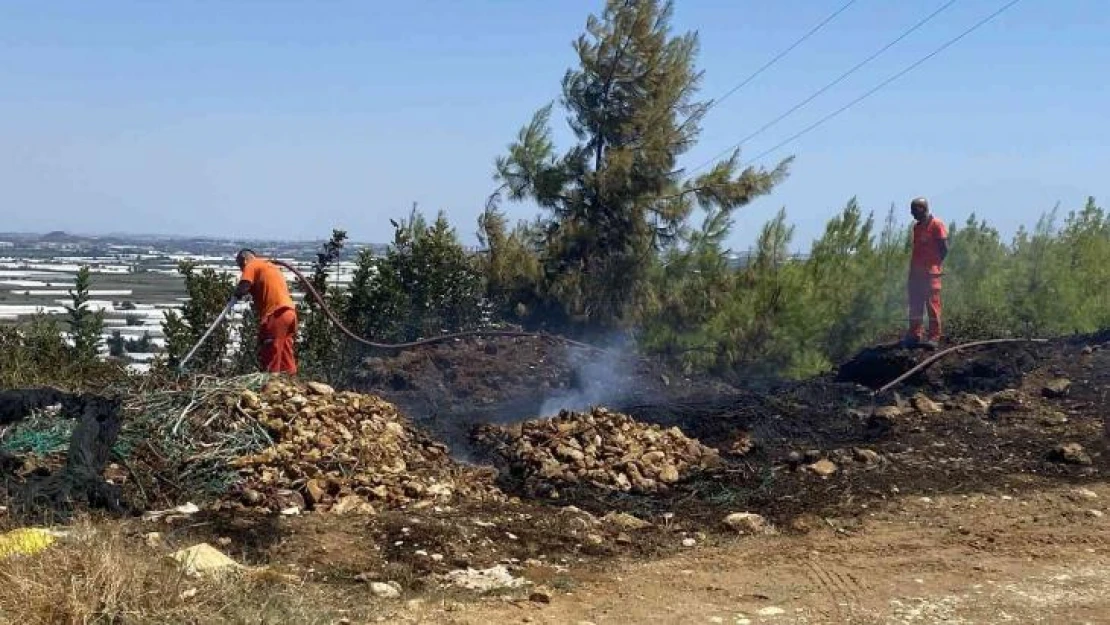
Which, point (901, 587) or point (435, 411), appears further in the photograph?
point (435, 411)

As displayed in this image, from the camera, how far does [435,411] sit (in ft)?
34.5

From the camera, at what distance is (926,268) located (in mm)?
12062

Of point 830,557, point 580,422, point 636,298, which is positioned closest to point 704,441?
point 580,422

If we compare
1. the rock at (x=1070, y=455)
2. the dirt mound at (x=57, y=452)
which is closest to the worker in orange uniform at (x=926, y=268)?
the rock at (x=1070, y=455)

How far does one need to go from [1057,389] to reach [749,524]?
494cm

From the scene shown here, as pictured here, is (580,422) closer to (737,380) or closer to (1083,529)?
(1083,529)

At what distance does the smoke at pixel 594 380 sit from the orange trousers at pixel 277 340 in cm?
272

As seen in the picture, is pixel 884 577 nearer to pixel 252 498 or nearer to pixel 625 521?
pixel 625 521

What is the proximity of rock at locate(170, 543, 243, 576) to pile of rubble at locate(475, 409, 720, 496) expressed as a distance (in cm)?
267

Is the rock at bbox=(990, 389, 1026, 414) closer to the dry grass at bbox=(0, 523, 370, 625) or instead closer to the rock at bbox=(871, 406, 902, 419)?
the rock at bbox=(871, 406, 902, 419)

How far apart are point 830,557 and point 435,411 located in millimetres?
5499

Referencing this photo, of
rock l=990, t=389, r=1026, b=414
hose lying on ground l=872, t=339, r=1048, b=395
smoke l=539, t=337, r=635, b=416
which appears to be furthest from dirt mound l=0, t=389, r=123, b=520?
hose lying on ground l=872, t=339, r=1048, b=395

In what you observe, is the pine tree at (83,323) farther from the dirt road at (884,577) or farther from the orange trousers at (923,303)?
the orange trousers at (923,303)

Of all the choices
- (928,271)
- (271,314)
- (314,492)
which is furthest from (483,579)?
(928,271)
